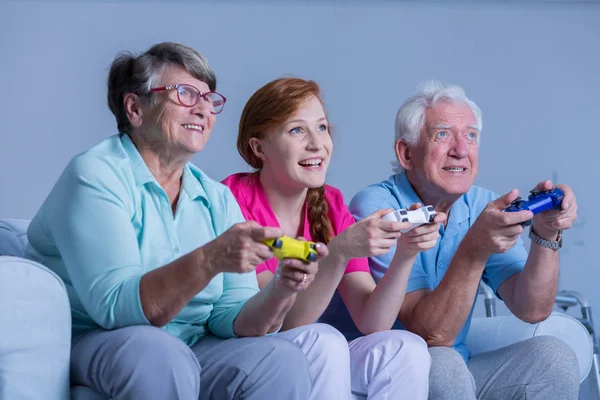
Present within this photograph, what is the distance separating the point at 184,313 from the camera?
169cm

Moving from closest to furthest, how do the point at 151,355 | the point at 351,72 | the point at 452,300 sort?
the point at 151,355, the point at 452,300, the point at 351,72

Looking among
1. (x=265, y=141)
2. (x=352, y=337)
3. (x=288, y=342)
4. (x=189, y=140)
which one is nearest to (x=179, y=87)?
(x=189, y=140)

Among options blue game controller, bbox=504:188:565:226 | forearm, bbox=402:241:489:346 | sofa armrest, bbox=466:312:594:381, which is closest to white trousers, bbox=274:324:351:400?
forearm, bbox=402:241:489:346

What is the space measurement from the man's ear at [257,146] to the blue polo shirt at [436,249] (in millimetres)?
304

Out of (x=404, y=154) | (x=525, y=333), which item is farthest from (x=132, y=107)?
(x=525, y=333)

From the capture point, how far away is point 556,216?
196cm

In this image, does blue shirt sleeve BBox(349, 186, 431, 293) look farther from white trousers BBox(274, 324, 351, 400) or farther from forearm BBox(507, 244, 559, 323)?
white trousers BBox(274, 324, 351, 400)

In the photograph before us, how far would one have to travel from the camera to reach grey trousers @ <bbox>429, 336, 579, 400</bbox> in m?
1.81

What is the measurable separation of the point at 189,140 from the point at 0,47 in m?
2.52

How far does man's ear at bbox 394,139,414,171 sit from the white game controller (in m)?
0.55

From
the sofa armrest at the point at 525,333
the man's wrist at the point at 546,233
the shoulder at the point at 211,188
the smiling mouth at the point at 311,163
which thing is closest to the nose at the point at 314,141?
the smiling mouth at the point at 311,163

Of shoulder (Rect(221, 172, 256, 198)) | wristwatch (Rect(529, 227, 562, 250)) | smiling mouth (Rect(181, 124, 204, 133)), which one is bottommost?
wristwatch (Rect(529, 227, 562, 250))

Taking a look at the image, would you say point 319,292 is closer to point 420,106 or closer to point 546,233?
point 546,233

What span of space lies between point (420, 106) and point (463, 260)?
0.52 metres
